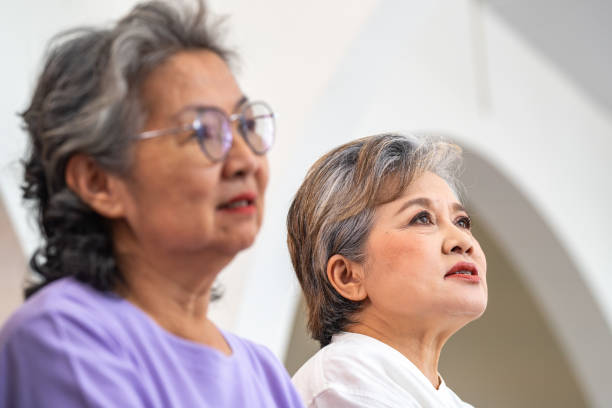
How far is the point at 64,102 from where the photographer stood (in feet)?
4.79

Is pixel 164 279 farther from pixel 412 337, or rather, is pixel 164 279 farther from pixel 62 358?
pixel 412 337

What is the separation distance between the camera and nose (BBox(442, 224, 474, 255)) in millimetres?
2234

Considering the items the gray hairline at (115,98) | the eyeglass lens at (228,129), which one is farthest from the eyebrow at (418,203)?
the gray hairline at (115,98)

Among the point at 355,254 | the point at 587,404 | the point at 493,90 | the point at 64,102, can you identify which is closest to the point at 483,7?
the point at 493,90

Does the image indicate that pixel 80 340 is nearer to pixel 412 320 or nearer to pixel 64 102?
pixel 64 102

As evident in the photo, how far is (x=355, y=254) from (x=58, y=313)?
1125 mm

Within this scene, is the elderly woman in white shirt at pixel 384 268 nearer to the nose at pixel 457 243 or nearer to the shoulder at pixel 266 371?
the nose at pixel 457 243

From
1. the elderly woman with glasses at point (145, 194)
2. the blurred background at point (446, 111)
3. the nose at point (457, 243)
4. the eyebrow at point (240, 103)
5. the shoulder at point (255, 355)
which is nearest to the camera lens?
the elderly woman with glasses at point (145, 194)

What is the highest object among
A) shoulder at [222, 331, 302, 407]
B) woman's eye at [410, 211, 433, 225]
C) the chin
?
woman's eye at [410, 211, 433, 225]

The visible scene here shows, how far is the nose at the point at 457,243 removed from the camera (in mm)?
2234

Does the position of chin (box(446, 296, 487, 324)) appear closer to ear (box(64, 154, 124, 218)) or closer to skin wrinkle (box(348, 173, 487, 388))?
skin wrinkle (box(348, 173, 487, 388))

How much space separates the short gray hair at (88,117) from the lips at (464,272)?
951 mm

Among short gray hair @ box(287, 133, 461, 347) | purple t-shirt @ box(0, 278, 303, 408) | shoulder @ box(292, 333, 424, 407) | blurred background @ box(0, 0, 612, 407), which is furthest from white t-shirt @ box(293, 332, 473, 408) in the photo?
blurred background @ box(0, 0, 612, 407)

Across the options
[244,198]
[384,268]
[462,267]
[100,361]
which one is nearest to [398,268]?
[384,268]
